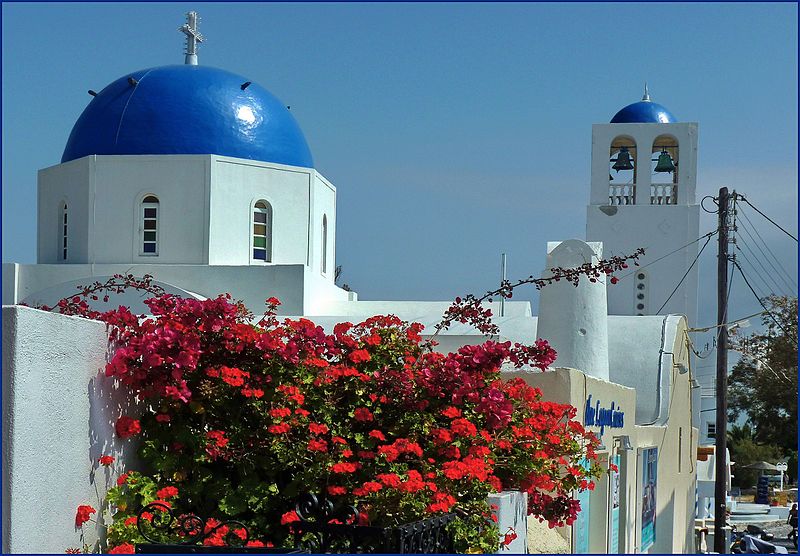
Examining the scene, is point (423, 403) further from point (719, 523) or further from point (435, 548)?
point (719, 523)

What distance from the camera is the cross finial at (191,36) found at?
75.8 ft

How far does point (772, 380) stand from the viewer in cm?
4025

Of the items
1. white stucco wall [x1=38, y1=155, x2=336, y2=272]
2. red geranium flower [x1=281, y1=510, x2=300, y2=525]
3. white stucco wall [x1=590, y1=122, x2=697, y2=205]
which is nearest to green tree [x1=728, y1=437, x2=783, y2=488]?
white stucco wall [x1=590, y1=122, x2=697, y2=205]

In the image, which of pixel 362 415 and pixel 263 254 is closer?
pixel 362 415

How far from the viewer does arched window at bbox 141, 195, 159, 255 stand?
21.4m

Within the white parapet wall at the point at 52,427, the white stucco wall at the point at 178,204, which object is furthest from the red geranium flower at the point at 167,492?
the white stucco wall at the point at 178,204

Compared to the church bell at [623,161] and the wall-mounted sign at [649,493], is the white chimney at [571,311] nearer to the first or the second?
the wall-mounted sign at [649,493]

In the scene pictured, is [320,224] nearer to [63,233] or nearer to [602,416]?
[63,233]

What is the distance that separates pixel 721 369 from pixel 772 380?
19315 mm

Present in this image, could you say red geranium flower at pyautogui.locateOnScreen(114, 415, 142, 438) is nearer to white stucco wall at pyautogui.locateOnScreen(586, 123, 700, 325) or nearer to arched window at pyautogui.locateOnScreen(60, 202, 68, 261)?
arched window at pyautogui.locateOnScreen(60, 202, 68, 261)

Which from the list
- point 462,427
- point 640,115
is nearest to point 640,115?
point 640,115

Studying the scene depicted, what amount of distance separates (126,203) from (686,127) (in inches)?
626

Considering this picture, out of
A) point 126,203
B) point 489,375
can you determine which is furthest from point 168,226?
point 489,375

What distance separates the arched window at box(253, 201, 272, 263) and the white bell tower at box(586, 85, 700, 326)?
1246 centimetres
